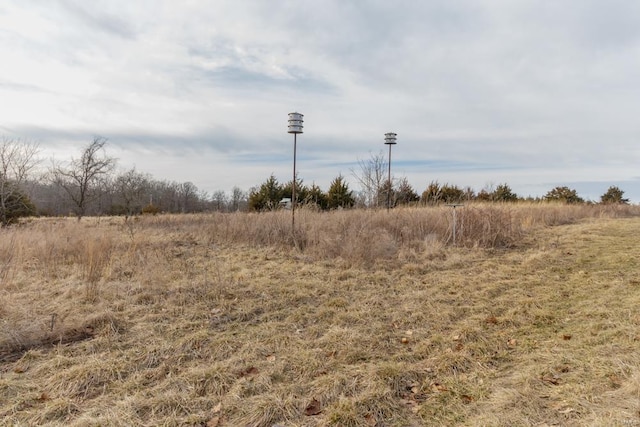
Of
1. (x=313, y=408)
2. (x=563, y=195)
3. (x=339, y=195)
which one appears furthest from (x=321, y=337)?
(x=563, y=195)

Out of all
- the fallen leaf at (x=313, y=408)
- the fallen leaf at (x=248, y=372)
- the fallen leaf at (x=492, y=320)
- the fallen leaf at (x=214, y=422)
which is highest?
the fallen leaf at (x=492, y=320)

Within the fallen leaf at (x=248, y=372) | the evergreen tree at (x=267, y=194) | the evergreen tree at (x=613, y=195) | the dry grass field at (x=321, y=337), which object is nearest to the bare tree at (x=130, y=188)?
the evergreen tree at (x=267, y=194)

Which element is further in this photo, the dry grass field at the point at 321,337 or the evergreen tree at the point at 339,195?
the evergreen tree at the point at 339,195

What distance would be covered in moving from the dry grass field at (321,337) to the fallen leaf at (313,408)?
1cm

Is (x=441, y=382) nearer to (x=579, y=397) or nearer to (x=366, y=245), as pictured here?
(x=579, y=397)

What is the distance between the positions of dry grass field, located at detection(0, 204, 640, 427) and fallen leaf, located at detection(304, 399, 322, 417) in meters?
0.01

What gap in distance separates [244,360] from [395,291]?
2.32m

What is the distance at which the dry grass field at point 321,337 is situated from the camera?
1.99 m

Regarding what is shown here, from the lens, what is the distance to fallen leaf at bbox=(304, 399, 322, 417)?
199 centimetres

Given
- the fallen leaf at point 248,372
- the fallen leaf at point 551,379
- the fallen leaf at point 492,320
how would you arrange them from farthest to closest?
the fallen leaf at point 492,320
the fallen leaf at point 248,372
the fallen leaf at point 551,379

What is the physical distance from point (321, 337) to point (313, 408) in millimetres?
982

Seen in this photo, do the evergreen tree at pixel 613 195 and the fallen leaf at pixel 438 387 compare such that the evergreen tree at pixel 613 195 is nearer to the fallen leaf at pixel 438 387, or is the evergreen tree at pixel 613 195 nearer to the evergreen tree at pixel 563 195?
the evergreen tree at pixel 563 195

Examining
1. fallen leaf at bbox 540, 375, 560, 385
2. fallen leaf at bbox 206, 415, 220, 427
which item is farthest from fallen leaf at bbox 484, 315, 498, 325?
fallen leaf at bbox 206, 415, 220, 427

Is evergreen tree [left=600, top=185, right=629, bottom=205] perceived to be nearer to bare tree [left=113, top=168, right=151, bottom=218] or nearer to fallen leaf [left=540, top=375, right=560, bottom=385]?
fallen leaf [left=540, top=375, right=560, bottom=385]
